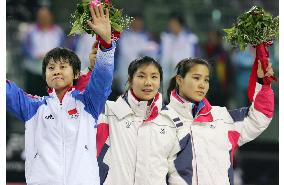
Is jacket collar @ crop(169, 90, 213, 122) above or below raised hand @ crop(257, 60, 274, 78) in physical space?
below

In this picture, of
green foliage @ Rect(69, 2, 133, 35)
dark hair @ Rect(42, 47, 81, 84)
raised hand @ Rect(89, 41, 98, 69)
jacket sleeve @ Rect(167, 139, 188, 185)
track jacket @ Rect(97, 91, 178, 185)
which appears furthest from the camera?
jacket sleeve @ Rect(167, 139, 188, 185)

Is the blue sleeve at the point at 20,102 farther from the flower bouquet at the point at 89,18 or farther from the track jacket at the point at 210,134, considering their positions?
the track jacket at the point at 210,134

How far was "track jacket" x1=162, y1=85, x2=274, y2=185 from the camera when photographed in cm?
616

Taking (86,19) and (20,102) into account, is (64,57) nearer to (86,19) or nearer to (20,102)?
(86,19)

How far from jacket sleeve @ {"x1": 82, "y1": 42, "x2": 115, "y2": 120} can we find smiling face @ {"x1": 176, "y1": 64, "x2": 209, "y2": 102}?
3.45 ft

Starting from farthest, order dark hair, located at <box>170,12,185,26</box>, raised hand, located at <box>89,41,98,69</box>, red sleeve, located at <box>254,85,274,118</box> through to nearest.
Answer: dark hair, located at <box>170,12,185,26</box> < red sleeve, located at <box>254,85,274,118</box> < raised hand, located at <box>89,41,98,69</box>

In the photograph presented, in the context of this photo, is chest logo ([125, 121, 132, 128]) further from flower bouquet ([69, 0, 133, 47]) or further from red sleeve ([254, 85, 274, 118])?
red sleeve ([254, 85, 274, 118])

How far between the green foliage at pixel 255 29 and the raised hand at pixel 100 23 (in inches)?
56.2

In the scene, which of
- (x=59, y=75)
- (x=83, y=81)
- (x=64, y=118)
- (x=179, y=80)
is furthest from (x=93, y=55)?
(x=179, y=80)

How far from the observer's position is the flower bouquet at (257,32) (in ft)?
20.7

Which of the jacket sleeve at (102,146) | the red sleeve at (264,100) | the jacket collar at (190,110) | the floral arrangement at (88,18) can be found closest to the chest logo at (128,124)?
the jacket sleeve at (102,146)

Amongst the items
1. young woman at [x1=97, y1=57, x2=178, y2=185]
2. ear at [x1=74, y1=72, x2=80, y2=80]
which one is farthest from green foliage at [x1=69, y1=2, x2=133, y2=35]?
young woman at [x1=97, y1=57, x2=178, y2=185]

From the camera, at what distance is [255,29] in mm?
6332

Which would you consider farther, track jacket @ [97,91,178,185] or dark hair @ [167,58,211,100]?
dark hair @ [167,58,211,100]
